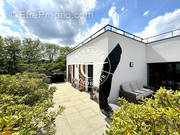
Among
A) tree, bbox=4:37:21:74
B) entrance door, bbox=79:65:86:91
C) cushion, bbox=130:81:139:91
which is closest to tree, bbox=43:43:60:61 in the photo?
tree, bbox=4:37:21:74

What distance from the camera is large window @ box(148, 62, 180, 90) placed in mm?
4571

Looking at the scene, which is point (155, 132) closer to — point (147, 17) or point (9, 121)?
point (9, 121)

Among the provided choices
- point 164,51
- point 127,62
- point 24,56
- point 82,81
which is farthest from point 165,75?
point 24,56

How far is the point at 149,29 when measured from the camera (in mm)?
5410

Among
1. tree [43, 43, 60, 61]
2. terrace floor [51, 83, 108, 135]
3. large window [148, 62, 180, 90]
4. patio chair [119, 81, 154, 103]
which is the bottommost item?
terrace floor [51, 83, 108, 135]

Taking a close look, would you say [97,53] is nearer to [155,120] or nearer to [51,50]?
[155,120]

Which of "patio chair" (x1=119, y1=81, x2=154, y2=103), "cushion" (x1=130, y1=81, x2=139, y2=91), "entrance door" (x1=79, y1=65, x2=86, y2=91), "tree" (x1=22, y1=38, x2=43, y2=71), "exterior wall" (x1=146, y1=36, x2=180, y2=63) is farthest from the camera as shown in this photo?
"tree" (x1=22, y1=38, x2=43, y2=71)

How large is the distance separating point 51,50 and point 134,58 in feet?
52.3

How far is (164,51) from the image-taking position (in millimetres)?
4887

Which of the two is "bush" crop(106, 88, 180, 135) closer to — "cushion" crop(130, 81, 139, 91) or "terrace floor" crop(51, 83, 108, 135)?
"terrace floor" crop(51, 83, 108, 135)

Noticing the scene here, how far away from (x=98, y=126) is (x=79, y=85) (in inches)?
163

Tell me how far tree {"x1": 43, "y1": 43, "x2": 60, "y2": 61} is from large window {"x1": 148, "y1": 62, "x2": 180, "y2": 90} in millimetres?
16495

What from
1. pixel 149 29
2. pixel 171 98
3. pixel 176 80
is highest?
pixel 149 29

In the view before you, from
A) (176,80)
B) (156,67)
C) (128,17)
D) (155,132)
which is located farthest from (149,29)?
(155,132)
